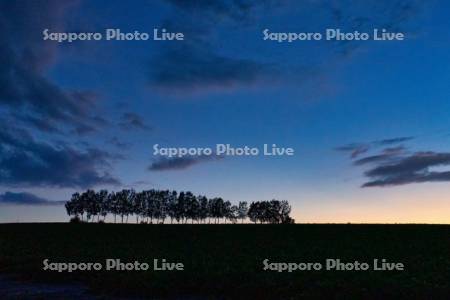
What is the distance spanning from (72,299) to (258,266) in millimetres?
9642

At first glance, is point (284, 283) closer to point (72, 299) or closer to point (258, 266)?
point (258, 266)

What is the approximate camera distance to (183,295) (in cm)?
2130

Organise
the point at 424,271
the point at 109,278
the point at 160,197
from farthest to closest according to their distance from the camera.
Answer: the point at 160,197 → the point at 424,271 → the point at 109,278

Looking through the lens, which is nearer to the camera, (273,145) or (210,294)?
(210,294)

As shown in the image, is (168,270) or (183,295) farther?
(168,270)

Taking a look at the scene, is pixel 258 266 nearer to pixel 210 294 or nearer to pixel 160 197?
pixel 210 294

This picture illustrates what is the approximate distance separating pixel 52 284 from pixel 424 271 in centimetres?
1651

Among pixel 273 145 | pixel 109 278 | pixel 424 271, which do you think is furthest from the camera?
pixel 273 145

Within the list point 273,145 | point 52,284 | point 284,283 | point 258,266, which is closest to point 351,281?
point 284,283

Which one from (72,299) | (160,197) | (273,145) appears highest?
(160,197)

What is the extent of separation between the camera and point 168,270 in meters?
24.9

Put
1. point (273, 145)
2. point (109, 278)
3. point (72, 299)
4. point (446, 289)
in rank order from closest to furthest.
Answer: point (446, 289)
point (72, 299)
point (109, 278)
point (273, 145)

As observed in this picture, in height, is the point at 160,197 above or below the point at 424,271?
above

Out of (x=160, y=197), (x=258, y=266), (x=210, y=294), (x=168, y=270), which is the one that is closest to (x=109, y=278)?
(x=168, y=270)
